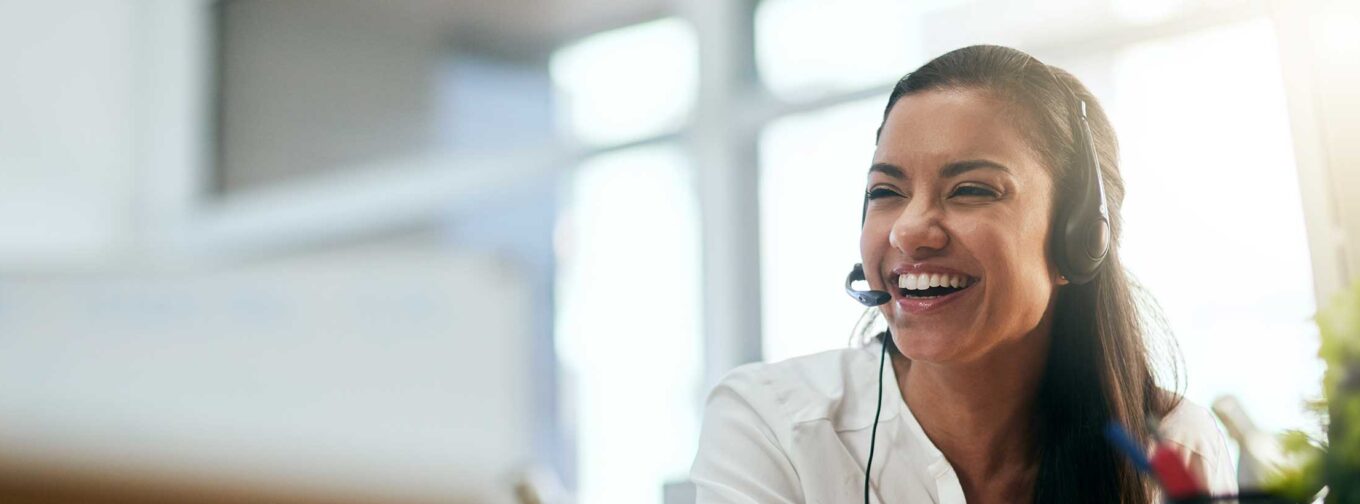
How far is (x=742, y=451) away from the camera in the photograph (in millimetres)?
1133

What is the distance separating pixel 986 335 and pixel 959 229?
94 mm

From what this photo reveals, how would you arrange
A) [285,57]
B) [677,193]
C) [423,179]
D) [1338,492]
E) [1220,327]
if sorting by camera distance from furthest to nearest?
1. [285,57]
2. [423,179]
3. [677,193]
4. [1220,327]
5. [1338,492]

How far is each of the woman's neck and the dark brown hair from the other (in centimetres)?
1

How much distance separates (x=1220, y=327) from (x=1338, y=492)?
0.97 metres

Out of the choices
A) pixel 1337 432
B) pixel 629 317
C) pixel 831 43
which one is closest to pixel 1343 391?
pixel 1337 432

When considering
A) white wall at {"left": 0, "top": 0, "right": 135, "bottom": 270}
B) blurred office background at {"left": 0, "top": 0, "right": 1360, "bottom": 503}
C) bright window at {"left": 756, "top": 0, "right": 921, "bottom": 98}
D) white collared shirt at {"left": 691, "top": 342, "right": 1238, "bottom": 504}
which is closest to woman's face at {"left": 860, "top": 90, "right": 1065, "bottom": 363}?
white collared shirt at {"left": 691, "top": 342, "right": 1238, "bottom": 504}

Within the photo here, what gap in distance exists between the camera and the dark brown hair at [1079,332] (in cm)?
104

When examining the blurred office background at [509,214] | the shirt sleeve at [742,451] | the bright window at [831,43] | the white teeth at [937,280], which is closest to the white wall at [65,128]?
the blurred office background at [509,214]

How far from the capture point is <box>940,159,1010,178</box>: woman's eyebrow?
101 centimetres

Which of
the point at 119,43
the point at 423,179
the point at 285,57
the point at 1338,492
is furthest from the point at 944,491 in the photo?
the point at 119,43

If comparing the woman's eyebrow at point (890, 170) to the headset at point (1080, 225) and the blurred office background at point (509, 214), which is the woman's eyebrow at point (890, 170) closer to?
the headset at point (1080, 225)

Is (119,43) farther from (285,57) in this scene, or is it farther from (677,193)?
(677,193)

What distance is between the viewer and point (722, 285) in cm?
260

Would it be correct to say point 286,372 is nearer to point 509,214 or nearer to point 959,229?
point 959,229
